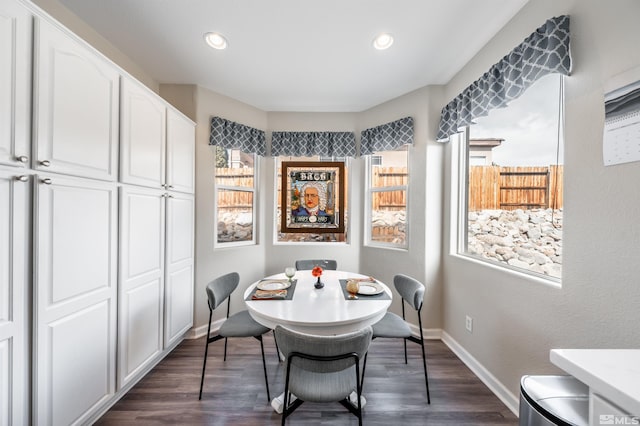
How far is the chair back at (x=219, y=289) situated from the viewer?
5.79 ft

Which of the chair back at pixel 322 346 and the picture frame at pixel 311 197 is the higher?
the picture frame at pixel 311 197

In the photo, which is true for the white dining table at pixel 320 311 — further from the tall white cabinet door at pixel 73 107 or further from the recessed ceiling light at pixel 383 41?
the recessed ceiling light at pixel 383 41

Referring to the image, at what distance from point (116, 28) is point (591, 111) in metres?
2.98

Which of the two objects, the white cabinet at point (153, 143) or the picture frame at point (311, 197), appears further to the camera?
the picture frame at point (311, 197)

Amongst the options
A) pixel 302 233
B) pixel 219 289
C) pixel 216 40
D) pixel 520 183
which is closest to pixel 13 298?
pixel 219 289

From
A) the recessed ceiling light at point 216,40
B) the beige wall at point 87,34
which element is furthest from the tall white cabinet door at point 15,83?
the recessed ceiling light at point 216,40

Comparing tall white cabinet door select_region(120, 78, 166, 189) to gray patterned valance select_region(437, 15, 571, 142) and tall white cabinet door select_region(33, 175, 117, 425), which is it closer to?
tall white cabinet door select_region(33, 175, 117, 425)

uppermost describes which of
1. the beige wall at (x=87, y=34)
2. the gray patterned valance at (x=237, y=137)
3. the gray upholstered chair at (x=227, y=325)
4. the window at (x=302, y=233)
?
the beige wall at (x=87, y=34)

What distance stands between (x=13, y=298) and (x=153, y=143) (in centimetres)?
124

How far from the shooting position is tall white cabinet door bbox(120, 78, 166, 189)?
1632 millimetres

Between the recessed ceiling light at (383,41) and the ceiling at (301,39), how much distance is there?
0.04m

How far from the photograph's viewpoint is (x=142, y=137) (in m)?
1.80

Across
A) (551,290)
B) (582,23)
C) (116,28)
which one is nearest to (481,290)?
(551,290)

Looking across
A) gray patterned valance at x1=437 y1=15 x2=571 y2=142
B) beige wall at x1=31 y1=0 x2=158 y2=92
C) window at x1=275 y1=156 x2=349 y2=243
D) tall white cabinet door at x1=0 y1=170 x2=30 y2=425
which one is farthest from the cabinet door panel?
gray patterned valance at x1=437 y1=15 x2=571 y2=142
